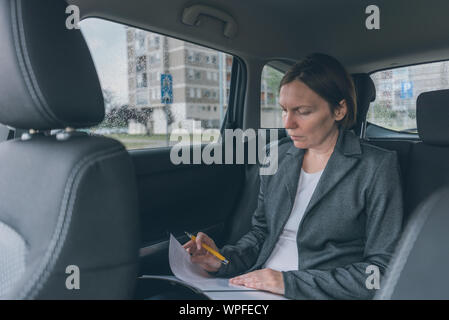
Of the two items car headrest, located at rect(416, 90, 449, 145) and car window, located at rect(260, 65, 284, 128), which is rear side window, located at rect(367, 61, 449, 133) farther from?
car headrest, located at rect(416, 90, 449, 145)

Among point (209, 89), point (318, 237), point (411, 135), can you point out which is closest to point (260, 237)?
point (318, 237)

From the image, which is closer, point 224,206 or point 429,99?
point 429,99

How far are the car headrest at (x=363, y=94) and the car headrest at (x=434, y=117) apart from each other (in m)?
0.73

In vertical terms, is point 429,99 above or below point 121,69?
below

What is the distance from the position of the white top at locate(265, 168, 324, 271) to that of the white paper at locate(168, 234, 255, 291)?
18 cm

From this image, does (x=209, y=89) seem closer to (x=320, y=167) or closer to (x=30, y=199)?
(x=320, y=167)

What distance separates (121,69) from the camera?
1.69m

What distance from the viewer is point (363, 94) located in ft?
7.30

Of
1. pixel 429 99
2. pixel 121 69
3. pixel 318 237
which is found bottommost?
pixel 318 237

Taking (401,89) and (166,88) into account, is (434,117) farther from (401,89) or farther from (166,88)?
(166,88)

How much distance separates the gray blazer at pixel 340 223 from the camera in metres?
1.11

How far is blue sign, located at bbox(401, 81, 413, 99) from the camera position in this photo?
211 centimetres
